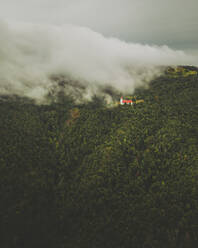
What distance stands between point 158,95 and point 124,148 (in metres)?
100

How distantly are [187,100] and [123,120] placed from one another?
218ft

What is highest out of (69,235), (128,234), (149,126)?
(149,126)

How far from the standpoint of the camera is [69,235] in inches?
3189

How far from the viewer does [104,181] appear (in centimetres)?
9031

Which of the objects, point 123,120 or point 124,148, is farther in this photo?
point 123,120

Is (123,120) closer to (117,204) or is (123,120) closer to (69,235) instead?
(117,204)

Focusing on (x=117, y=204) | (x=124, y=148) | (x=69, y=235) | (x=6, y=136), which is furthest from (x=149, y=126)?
(x=6, y=136)

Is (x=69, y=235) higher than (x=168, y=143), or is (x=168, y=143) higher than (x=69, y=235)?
(x=168, y=143)

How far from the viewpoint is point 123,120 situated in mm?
138750

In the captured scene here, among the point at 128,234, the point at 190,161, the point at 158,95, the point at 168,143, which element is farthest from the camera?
the point at 158,95

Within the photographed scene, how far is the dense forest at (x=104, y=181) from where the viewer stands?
73812 millimetres

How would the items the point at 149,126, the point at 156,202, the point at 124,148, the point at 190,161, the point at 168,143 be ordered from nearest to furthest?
the point at 156,202, the point at 190,161, the point at 168,143, the point at 124,148, the point at 149,126

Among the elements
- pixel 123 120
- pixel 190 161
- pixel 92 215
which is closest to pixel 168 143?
pixel 190 161

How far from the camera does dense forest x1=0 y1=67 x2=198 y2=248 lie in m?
73.8
